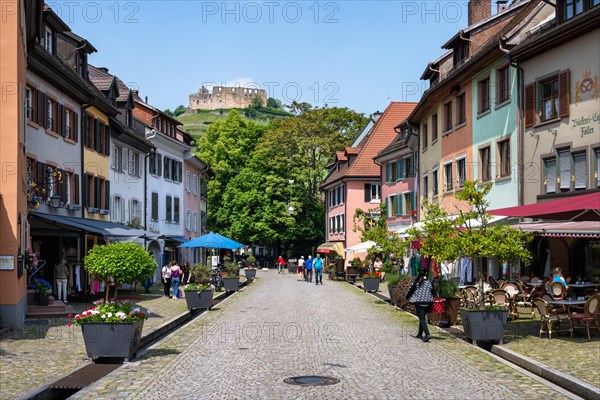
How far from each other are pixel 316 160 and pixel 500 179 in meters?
45.4

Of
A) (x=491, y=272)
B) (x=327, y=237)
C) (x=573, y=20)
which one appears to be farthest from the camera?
(x=327, y=237)

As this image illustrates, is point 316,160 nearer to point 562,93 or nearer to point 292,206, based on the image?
point 292,206

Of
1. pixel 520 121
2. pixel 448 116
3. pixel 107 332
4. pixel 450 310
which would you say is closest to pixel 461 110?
pixel 448 116

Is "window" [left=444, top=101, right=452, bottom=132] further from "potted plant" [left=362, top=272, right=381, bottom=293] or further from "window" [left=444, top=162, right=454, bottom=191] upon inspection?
"potted plant" [left=362, top=272, right=381, bottom=293]

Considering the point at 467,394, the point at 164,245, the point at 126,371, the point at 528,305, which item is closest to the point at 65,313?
the point at 126,371

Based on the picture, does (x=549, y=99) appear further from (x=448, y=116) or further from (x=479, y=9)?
(x=479, y=9)

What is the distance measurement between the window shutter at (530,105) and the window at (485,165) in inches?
152

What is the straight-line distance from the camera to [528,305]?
71.2 ft

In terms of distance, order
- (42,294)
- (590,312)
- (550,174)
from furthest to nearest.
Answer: (550,174) < (42,294) < (590,312)

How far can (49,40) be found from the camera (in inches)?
1163

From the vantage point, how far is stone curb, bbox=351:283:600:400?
10258 millimetres

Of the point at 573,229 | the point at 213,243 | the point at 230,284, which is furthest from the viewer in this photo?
the point at 213,243

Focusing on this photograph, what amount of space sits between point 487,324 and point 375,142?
5174 cm

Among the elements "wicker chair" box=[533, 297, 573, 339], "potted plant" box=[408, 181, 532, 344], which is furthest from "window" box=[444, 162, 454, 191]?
"wicker chair" box=[533, 297, 573, 339]
